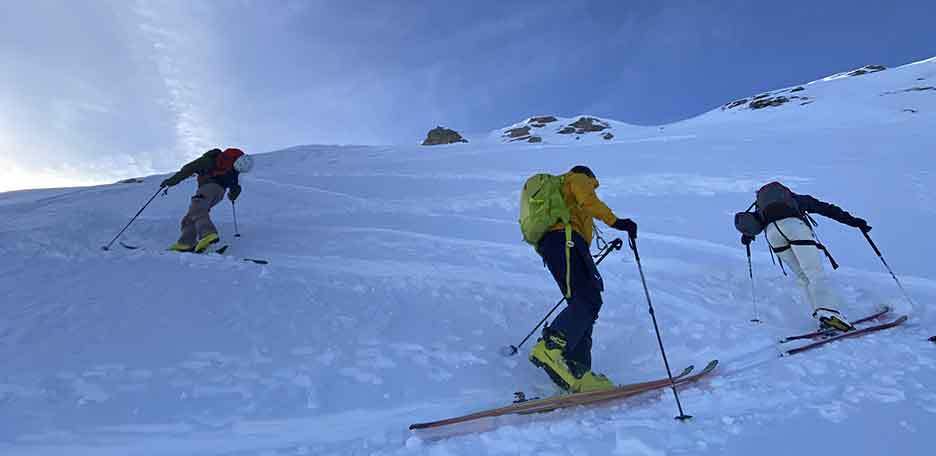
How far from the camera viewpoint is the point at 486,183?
1220cm

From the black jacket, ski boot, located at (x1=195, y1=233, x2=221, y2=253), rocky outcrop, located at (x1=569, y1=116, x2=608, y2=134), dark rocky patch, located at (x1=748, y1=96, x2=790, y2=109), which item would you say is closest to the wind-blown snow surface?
ski boot, located at (x1=195, y1=233, x2=221, y2=253)

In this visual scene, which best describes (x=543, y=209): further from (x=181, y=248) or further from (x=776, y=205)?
(x=181, y=248)

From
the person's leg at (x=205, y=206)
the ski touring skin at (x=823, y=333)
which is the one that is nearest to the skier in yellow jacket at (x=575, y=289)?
the ski touring skin at (x=823, y=333)

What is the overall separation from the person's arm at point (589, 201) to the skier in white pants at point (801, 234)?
2.78m

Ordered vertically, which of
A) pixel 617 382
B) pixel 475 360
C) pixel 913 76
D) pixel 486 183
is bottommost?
pixel 617 382

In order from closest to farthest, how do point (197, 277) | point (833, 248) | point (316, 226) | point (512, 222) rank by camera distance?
1. point (197, 277)
2. point (833, 248)
3. point (316, 226)
4. point (512, 222)

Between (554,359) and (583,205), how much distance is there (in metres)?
1.15

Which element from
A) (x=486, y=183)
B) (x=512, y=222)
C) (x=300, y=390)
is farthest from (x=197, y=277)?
(x=486, y=183)

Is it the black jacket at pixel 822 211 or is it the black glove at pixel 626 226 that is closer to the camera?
the black glove at pixel 626 226

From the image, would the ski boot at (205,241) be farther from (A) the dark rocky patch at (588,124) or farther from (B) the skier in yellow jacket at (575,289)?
(A) the dark rocky patch at (588,124)

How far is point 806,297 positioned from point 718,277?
1.04m

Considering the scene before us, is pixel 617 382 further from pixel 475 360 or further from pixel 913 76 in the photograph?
pixel 913 76

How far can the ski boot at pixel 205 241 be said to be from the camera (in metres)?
6.43

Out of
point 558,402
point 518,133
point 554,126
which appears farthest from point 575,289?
point 554,126
